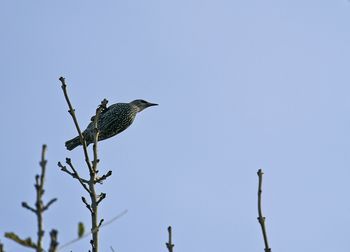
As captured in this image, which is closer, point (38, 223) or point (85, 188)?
point (38, 223)

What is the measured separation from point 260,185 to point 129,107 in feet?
26.8

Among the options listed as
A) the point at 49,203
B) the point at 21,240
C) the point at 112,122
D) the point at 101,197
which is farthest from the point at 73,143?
the point at 49,203

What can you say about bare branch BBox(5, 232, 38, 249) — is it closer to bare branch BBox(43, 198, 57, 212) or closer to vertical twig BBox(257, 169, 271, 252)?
bare branch BBox(43, 198, 57, 212)

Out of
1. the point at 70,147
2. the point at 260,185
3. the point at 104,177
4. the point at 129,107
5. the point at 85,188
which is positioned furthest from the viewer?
the point at 129,107

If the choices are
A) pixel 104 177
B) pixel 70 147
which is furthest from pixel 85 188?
pixel 70 147

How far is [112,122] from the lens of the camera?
10.9 metres

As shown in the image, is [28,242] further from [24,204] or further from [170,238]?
[170,238]

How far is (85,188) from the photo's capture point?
5500 millimetres

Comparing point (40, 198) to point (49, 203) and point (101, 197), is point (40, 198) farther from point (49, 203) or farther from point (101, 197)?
point (101, 197)

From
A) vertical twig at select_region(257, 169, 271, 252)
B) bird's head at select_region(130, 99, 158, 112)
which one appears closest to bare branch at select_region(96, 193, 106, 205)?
vertical twig at select_region(257, 169, 271, 252)

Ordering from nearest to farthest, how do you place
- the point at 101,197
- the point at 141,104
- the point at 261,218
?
the point at 261,218 → the point at 101,197 → the point at 141,104

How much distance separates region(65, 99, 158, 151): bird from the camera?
34.9 feet

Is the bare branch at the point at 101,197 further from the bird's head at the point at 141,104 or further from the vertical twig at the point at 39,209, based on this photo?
the bird's head at the point at 141,104

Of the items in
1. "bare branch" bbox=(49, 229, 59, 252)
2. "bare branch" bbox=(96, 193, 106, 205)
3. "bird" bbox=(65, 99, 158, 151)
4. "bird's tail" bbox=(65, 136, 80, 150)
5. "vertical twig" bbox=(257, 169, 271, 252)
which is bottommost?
"bare branch" bbox=(49, 229, 59, 252)
